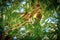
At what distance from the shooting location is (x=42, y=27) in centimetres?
225

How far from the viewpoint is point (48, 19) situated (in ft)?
7.48

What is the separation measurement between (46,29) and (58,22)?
14 cm

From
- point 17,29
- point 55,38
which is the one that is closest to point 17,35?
point 17,29

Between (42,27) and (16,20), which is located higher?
(16,20)

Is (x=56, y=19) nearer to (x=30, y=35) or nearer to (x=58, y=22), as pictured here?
(x=58, y=22)

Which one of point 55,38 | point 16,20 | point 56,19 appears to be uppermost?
point 16,20

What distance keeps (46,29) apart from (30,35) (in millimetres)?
171

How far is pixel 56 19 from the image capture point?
2283mm

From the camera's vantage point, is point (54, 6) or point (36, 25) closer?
point (36, 25)

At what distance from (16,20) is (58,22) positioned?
0.42 meters

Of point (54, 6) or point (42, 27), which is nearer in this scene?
point (42, 27)

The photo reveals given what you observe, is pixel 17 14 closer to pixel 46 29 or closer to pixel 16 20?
pixel 16 20

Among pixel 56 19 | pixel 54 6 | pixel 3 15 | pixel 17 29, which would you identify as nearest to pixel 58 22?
pixel 56 19

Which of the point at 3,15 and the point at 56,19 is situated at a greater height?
the point at 3,15
